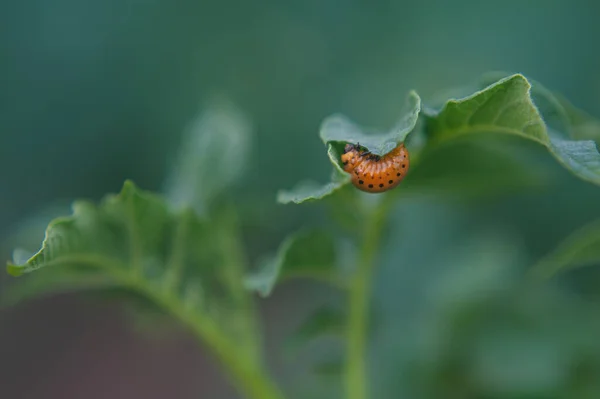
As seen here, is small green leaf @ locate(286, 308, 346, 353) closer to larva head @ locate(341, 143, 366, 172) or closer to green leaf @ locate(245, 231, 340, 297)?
green leaf @ locate(245, 231, 340, 297)

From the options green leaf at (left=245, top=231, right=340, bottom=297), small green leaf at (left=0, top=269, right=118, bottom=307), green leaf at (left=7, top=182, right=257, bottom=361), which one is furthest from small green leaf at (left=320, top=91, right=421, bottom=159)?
small green leaf at (left=0, top=269, right=118, bottom=307)

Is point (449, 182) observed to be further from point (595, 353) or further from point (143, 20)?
point (143, 20)

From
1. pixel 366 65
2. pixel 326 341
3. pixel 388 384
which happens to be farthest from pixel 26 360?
pixel 388 384

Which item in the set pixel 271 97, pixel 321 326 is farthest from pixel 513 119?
pixel 271 97

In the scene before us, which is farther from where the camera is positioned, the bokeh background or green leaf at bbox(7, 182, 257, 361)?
the bokeh background

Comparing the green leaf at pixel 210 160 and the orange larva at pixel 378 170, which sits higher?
the green leaf at pixel 210 160

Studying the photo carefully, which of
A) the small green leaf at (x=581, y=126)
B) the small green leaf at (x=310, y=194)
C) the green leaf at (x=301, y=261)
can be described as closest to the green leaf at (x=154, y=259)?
the green leaf at (x=301, y=261)

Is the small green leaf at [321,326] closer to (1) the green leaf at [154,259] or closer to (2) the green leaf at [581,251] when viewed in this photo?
(1) the green leaf at [154,259]
